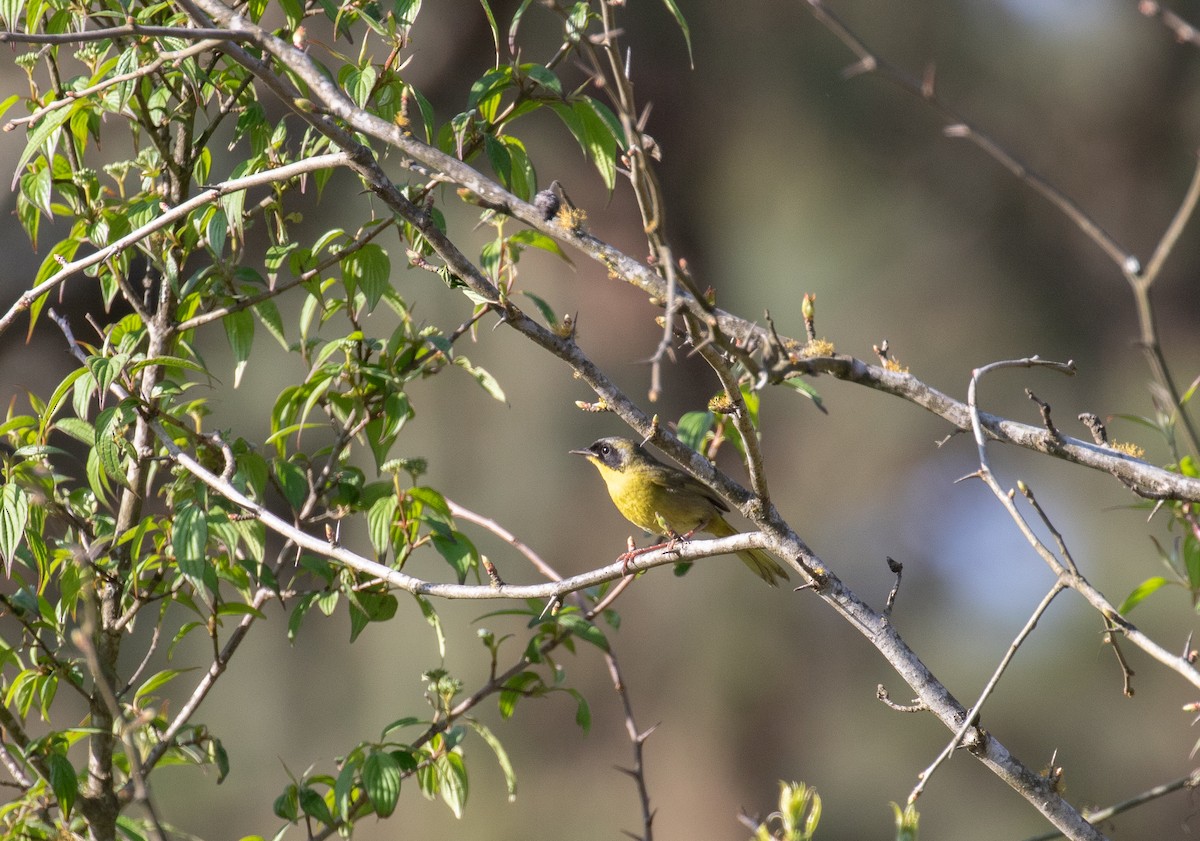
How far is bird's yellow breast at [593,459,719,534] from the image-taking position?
420 centimetres

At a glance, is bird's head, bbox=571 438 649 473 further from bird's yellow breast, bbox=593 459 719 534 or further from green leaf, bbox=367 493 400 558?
green leaf, bbox=367 493 400 558

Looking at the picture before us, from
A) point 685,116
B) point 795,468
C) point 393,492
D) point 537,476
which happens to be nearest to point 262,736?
point 537,476

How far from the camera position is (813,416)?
8508mm

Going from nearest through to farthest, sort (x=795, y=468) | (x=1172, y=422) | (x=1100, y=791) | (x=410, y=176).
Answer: (x=1172, y=422) < (x=410, y=176) < (x=1100, y=791) < (x=795, y=468)

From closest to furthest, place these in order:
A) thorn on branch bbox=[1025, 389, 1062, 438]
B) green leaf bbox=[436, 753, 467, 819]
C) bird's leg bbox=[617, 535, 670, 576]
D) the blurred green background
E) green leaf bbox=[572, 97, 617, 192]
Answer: thorn on branch bbox=[1025, 389, 1062, 438] < bird's leg bbox=[617, 535, 670, 576] < green leaf bbox=[572, 97, 617, 192] < green leaf bbox=[436, 753, 467, 819] < the blurred green background

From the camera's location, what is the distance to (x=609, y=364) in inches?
315

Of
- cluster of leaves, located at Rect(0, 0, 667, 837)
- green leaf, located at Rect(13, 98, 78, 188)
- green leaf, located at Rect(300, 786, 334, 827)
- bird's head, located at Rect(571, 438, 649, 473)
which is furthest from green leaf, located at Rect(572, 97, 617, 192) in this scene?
bird's head, located at Rect(571, 438, 649, 473)

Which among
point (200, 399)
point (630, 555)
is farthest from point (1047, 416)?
point (200, 399)

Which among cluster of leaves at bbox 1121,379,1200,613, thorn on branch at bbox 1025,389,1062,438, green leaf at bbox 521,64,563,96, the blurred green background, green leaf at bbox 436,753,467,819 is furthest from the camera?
the blurred green background

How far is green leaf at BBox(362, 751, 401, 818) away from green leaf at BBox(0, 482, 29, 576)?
0.80 m

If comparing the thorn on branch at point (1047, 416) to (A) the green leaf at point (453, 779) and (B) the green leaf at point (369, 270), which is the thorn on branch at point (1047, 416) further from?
(A) the green leaf at point (453, 779)

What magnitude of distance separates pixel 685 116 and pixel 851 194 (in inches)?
58.4

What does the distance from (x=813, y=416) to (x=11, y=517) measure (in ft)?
23.3

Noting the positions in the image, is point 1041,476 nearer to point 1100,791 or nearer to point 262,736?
point 1100,791
